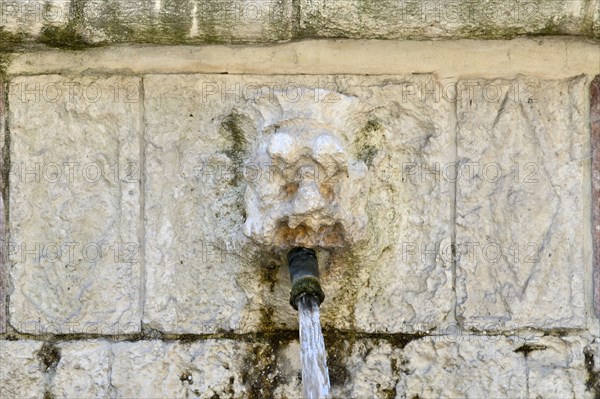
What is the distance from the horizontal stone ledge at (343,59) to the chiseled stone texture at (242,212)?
1.4 inches

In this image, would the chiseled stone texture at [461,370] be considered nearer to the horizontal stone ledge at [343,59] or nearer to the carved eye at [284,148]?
the carved eye at [284,148]

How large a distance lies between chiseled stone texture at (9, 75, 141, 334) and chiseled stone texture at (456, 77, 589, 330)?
0.91m

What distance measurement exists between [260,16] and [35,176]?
0.79m

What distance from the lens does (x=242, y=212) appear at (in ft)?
9.25

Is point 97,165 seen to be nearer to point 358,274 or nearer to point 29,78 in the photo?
point 29,78

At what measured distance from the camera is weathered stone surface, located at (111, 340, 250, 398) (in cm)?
280

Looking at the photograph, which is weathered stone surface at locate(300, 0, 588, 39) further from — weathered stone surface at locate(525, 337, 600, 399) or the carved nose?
weathered stone surface at locate(525, 337, 600, 399)

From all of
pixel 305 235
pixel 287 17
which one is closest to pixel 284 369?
pixel 305 235

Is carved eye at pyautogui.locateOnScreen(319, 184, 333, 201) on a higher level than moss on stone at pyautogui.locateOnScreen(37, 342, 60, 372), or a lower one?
higher

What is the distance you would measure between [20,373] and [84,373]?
172 millimetres

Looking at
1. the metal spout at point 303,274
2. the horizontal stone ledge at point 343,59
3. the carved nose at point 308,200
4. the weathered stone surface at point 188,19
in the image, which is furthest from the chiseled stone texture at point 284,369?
the weathered stone surface at point 188,19

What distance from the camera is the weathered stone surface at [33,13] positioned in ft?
8.34

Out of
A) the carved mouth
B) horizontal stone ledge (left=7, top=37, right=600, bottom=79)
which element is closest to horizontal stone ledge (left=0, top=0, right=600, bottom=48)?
horizontal stone ledge (left=7, top=37, right=600, bottom=79)

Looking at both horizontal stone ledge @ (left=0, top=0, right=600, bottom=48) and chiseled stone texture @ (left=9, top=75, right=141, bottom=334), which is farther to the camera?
chiseled stone texture @ (left=9, top=75, right=141, bottom=334)
